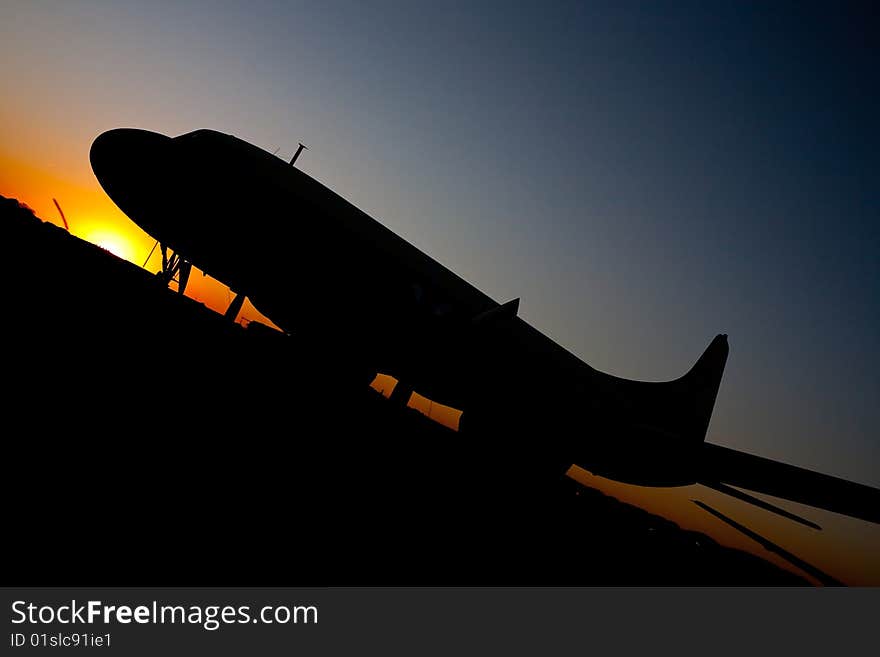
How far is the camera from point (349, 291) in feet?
29.1

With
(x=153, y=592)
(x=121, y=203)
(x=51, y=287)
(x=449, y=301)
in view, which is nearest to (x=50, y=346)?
(x=51, y=287)

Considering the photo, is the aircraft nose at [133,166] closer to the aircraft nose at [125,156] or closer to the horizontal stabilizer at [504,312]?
the aircraft nose at [125,156]

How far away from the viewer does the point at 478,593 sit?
3.38 m

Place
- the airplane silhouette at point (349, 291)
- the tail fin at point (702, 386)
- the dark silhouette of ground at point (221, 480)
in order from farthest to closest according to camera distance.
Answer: the tail fin at point (702, 386)
the airplane silhouette at point (349, 291)
the dark silhouette of ground at point (221, 480)

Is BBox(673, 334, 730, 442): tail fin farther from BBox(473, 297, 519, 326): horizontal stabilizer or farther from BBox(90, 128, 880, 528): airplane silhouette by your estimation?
BBox(473, 297, 519, 326): horizontal stabilizer

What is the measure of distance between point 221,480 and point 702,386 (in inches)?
708

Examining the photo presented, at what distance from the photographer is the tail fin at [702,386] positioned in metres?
15.3

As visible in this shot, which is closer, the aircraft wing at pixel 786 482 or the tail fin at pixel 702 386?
the aircraft wing at pixel 786 482

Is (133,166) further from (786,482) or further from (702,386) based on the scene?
(702,386)

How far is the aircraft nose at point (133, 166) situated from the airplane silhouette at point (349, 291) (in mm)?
28

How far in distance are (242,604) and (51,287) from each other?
8.18m

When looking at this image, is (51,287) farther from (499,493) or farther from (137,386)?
(499,493)

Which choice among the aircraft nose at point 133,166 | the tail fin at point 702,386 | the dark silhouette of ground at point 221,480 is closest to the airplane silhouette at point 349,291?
the aircraft nose at point 133,166

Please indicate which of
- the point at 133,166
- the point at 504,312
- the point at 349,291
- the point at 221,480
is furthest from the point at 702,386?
the point at 133,166
